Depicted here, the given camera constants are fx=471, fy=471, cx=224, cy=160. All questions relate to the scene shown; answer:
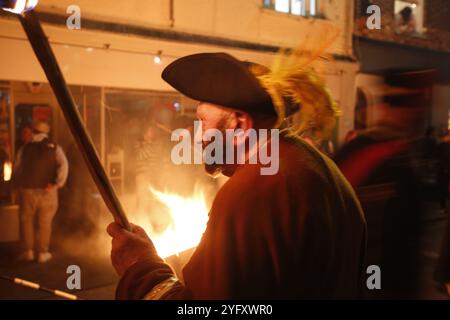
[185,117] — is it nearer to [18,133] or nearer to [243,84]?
[18,133]

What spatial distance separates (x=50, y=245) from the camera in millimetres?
7914

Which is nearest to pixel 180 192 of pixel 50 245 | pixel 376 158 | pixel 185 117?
pixel 185 117

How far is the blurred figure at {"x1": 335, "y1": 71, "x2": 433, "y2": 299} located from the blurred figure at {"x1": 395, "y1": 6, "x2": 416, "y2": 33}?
1090cm

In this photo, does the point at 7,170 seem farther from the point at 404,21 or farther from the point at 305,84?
the point at 404,21

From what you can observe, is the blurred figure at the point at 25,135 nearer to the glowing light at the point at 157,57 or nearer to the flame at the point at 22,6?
the glowing light at the point at 157,57

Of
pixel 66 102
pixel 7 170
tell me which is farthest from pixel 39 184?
pixel 66 102

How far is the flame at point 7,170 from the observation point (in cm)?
751

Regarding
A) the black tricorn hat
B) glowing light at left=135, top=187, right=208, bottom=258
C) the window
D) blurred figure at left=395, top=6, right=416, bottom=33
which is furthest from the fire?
blurred figure at left=395, top=6, right=416, bottom=33

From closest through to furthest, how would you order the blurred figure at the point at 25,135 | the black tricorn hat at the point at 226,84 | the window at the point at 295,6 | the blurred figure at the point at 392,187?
the black tricorn hat at the point at 226,84 → the blurred figure at the point at 392,187 → the blurred figure at the point at 25,135 → the window at the point at 295,6

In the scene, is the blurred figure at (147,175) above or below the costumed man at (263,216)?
below

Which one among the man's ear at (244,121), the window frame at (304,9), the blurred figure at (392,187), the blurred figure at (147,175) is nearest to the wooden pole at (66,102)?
the man's ear at (244,121)

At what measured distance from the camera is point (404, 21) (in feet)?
46.5

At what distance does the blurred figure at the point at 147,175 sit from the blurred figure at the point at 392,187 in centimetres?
540

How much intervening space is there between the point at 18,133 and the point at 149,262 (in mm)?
6765
